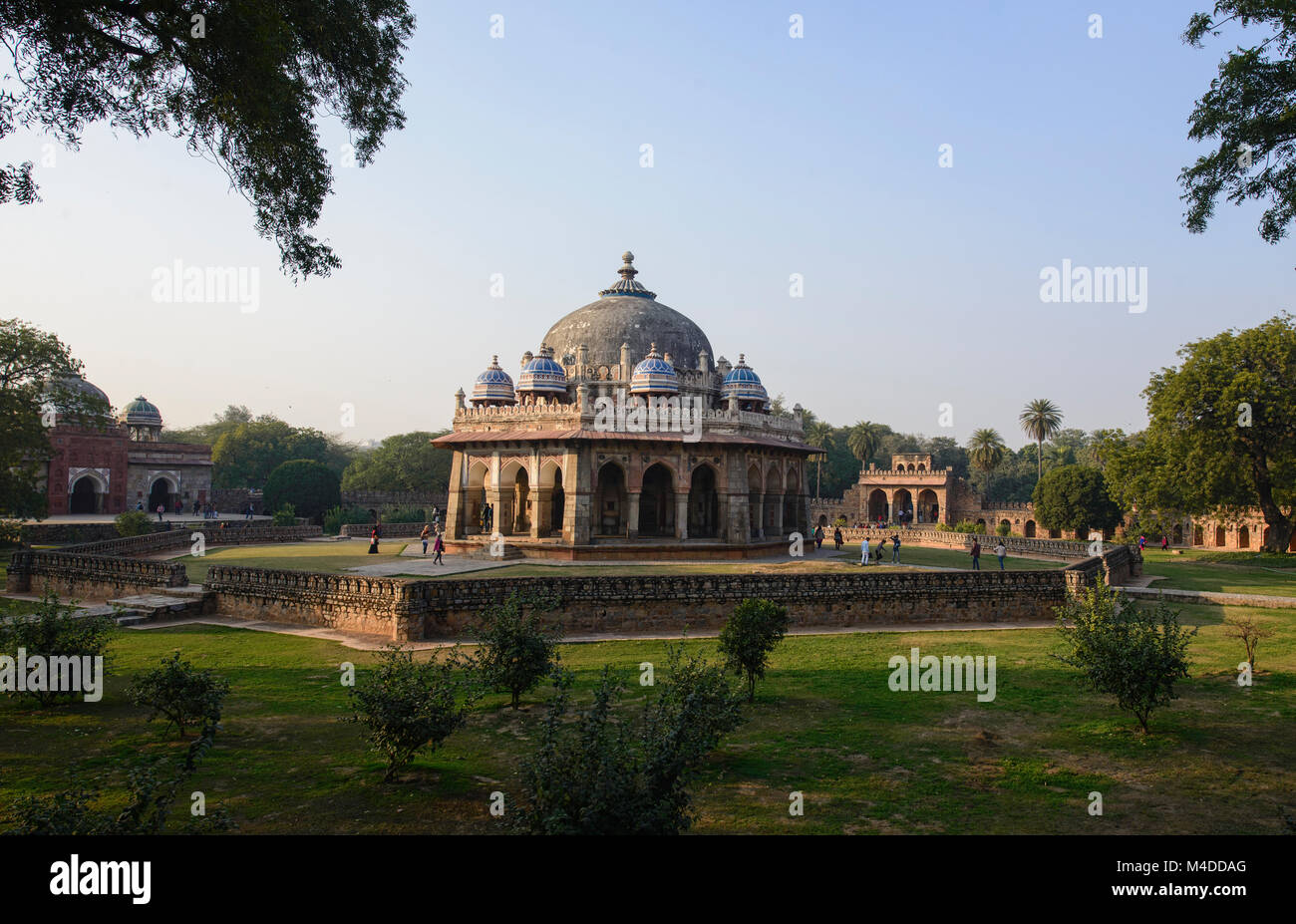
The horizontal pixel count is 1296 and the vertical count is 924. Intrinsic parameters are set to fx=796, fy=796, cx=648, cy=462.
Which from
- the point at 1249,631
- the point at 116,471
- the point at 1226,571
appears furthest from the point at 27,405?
the point at 1226,571

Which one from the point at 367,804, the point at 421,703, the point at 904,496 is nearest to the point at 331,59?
the point at 421,703

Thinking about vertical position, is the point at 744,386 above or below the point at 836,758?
above

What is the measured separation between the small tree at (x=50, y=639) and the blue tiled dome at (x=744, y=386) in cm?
2837

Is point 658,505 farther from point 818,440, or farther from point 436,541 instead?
point 818,440

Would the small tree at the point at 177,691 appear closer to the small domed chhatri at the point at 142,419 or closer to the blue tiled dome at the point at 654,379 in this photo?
the blue tiled dome at the point at 654,379

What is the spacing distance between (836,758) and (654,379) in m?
25.5

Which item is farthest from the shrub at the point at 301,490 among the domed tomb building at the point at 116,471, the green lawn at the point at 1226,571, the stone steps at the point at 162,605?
the green lawn at the point at 1226,571

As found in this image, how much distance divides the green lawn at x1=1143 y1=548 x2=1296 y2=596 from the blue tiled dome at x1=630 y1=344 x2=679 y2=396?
64.6ft

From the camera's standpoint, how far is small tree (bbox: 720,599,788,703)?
13.6 m

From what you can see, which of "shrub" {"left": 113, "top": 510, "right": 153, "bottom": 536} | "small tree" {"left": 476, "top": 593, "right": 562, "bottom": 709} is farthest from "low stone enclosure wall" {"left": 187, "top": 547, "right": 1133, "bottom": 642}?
"shrub" {"left": 113, "top": 510, "right": 153, "bottom": 536}

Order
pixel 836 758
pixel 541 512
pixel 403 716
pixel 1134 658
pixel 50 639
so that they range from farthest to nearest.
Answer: pixel 541 512 < pixel 50 639 < pixel 1134 658 < pixel 836 758 < pixel 403 716

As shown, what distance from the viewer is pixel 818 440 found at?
284 ft

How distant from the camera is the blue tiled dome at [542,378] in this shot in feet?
119
